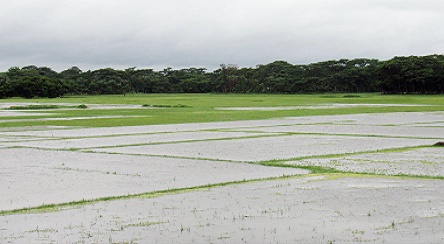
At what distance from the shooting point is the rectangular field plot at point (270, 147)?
20.2 m

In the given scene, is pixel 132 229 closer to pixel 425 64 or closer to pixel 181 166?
pixel 181 166

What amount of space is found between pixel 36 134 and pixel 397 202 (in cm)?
2096

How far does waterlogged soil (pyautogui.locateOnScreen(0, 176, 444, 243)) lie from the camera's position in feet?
30.9

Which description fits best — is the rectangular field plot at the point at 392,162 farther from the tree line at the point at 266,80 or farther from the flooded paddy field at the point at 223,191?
the tree line at the point at 266,80

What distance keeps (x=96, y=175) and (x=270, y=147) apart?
8.11m

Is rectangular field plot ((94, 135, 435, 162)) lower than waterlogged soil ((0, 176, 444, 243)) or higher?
lower

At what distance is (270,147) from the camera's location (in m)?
22.6

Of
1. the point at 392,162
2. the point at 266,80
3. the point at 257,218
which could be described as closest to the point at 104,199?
the point at 257,218

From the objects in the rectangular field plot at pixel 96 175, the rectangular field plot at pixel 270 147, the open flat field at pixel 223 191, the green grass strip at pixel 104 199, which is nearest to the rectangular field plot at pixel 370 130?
the rectangular field plot at pixel 270 147

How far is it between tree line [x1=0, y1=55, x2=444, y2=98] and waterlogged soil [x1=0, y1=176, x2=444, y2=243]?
348ft

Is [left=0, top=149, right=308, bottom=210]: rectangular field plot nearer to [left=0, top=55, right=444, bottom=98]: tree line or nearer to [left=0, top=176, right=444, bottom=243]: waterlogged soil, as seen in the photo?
[left=0, top=176, right=444, bottom=243]: waterlogged soil

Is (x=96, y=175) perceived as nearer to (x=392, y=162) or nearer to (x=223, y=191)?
(x=223, y=191)

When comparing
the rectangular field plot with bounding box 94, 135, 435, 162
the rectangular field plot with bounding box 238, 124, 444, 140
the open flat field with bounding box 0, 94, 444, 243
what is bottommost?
the rectangular field plot with bounding box 238, 124, 444, 140

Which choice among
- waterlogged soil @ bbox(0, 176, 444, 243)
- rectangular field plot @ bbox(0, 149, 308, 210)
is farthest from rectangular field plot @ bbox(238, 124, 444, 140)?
waterlogged soil @ bbox(0, 176, 444, 243)
